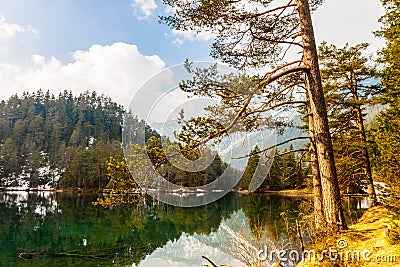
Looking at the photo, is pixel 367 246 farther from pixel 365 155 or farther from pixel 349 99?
pixel 349 99

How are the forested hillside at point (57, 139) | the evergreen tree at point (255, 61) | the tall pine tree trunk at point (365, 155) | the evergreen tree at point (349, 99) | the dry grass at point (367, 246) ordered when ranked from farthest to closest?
1. the forested hillside at point (57, 139)
2. the evergreen tree at point (349, 99)
3. the tall pine tree trunk at point (365, 155)
4. the evergreen tree at point (255, 61)
5. the dry grass at point (367, 246)

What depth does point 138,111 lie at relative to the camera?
6.85 meters

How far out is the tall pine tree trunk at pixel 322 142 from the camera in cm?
465

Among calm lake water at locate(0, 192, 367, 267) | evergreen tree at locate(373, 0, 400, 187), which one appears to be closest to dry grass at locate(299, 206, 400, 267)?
evergreen tree at locate(373, 0, 400, 187)

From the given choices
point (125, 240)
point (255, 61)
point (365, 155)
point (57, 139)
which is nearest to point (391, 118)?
point (365, 155)

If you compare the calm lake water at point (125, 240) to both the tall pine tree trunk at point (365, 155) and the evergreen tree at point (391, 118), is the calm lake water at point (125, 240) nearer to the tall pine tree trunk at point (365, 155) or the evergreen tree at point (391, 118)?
the tall pine tree trunk at point (365, 155)

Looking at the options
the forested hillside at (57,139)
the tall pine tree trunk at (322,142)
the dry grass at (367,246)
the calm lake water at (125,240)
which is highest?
the forested hillside at (57,139)

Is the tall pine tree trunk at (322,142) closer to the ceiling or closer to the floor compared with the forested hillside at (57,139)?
closer to the floor

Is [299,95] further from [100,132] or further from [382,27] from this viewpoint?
[100,132]

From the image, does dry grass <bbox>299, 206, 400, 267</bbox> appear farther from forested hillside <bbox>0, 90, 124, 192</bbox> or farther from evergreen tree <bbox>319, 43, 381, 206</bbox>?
forested hillside <bbox>0, 90, 124, 192</bbox>

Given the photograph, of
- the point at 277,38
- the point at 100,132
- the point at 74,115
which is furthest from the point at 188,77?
the point at 74,115

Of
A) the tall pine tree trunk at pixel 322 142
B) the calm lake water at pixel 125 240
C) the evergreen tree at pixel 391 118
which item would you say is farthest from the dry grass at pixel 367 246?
the calm lake water at pixel 125 240

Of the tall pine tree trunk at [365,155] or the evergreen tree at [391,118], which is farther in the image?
the tall pine tree trunk at [365,155]

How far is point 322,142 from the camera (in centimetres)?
481
